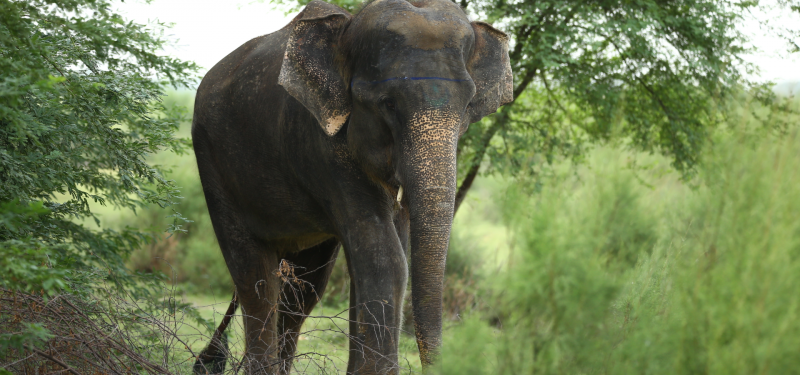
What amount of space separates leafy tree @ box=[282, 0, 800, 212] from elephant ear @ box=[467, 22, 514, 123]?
8.50 ft

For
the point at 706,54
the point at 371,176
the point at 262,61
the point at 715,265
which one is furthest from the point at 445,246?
the point at 706,54

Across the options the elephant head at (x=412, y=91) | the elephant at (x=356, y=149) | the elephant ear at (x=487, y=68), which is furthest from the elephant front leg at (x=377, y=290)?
the elephant ear at (x=487, y=68)

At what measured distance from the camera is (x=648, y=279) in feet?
8.08

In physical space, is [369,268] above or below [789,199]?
below

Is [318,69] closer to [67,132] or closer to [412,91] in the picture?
[412,91]

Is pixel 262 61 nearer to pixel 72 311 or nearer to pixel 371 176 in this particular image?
pixel 371 176

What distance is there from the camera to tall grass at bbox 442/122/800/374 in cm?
181

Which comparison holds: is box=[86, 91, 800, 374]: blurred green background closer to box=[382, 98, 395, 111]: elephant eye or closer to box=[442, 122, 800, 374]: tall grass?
box=[442, 122, 800, 374]: tall grass

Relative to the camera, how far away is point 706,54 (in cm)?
757

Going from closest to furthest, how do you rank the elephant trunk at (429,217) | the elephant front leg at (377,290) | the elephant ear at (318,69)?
the elephant trunk at (429,217)
the elephant front leg at (377,290)
the elephant ear at (318,69)

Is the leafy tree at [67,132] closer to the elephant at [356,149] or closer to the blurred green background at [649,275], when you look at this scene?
the elephant at [356,149]

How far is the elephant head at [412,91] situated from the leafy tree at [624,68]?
9.20 feet

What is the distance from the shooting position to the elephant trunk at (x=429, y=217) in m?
3.44

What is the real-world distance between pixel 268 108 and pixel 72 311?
77.7 inches
